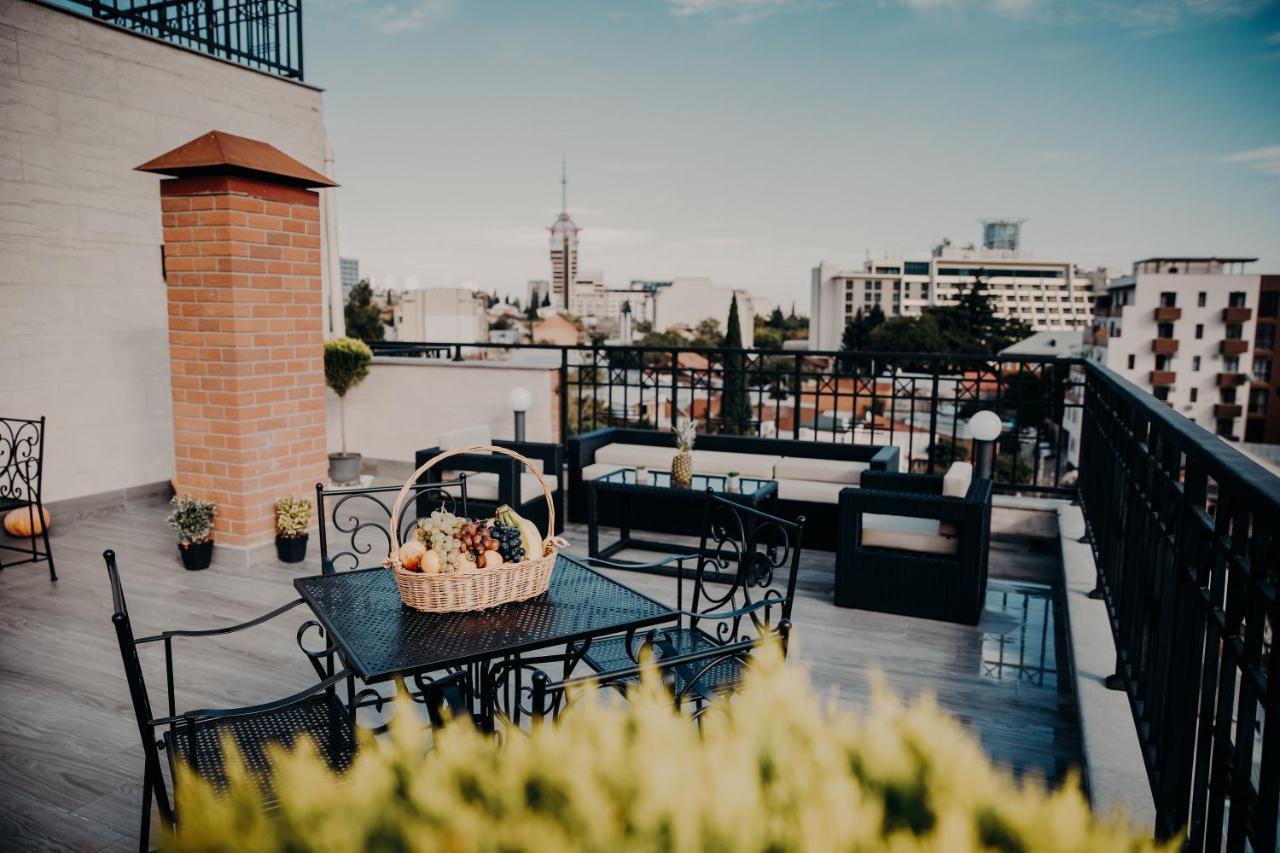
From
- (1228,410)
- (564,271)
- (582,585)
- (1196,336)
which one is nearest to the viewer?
(582,585)

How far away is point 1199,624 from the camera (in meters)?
1.76

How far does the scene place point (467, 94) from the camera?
17.7m

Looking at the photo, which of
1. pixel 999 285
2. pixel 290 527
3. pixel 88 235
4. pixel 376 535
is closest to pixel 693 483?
pixel 376 535

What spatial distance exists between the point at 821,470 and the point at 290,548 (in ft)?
11.7

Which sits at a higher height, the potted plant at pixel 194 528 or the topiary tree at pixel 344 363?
the topiary tree at pixel 344 363

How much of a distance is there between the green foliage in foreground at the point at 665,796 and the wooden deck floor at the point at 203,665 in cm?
164

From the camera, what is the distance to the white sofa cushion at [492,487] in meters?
5.80

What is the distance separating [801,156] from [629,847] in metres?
35.7

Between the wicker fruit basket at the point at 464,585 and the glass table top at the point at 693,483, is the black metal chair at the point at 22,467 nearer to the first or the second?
the glass table top at the point at 693,483

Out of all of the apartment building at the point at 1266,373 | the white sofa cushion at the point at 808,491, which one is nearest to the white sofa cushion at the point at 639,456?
the white sofa cushion at the point at 808,491

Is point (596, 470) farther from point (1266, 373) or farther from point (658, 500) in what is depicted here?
point (1266, 373)

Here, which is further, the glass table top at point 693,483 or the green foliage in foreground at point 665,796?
the glass table top at point 693,483

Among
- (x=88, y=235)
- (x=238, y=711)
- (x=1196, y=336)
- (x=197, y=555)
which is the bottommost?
(x=197, y=555)

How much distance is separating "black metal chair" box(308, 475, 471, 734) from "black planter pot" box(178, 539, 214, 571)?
64 centimetres
